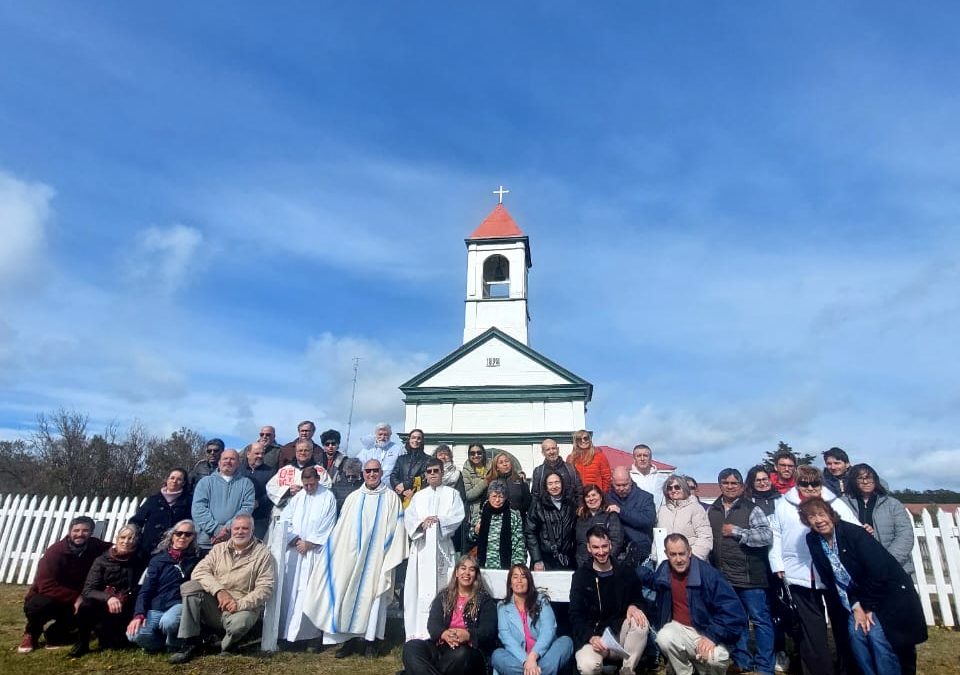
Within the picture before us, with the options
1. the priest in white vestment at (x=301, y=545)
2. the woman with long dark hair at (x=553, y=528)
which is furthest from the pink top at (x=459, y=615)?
the priest in white vestment at (x=301, y=545)

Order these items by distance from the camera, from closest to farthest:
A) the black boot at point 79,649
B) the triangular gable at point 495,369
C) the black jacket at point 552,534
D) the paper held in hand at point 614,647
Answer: the paper held in hand at point 614,647 → the black boot at point 79,649 → the black jacket at point 552,534 → the triangular gable at point 495,369

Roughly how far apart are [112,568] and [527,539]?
175 inches

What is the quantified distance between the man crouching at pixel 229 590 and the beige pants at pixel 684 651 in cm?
398

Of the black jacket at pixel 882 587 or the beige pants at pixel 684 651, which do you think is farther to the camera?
the beige pants at pixel 684 651

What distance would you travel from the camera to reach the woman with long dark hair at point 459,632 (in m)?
4.62

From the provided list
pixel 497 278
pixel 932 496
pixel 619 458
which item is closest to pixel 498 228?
pixel 497 278

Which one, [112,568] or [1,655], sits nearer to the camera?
[1,655]

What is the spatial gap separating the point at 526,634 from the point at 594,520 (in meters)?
1.38

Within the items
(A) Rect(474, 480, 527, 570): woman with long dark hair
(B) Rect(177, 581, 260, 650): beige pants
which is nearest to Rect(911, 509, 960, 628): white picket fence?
(A) Rect(474, 480, 527, 570): woman with long dark hair

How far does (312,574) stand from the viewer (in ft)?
20.2

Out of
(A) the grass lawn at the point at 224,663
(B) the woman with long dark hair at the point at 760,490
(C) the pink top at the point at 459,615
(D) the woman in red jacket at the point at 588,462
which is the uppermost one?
(D) the woman in red jacket at the point at 588,462

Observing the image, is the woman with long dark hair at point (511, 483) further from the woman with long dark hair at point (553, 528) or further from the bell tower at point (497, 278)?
the bell tower at point (497, 278)

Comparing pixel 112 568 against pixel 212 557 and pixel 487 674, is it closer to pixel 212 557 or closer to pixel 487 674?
pixel 212 557

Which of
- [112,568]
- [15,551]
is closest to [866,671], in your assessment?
[112,568]
